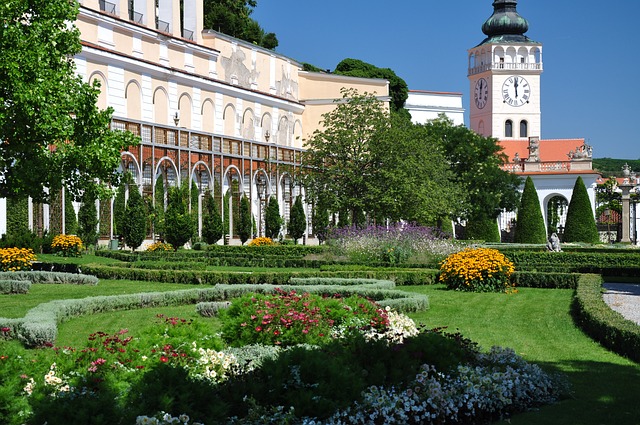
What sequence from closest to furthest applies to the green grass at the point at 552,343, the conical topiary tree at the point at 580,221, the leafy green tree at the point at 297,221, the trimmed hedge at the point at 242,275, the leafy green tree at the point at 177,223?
the green grass at the point at 552,343 < the trimmed hedge at the point at 242,275 < the leafy green tree at the point at 177,223 < the leafy green tree at the point at 297,221 < the conical topiary tree at the point at 580,221

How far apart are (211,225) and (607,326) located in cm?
2908

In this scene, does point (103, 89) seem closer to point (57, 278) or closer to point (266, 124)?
point (266, 124)

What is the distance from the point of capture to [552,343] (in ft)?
40.7

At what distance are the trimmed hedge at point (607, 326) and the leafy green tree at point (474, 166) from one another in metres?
41.9

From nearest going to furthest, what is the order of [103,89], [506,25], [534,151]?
[103,89] < [534,151] < [506,25]

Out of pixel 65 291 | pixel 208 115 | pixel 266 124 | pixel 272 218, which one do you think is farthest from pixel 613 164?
pixel 65 291

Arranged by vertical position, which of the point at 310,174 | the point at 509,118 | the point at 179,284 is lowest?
the point at 179,284

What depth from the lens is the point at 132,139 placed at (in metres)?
23.0

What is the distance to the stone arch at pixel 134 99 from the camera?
1686 inches

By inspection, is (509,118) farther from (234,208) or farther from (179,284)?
(179,284)

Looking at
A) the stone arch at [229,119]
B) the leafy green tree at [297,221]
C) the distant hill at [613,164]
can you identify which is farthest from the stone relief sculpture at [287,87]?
the distant hill at [613,164]

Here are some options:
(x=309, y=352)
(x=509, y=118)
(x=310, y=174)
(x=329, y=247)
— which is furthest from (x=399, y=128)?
(x=509, y=118)

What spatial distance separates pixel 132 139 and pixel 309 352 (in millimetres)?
16309

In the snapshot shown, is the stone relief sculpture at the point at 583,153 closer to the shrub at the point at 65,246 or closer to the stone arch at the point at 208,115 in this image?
the stone arch at the point at 208,115
